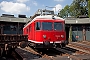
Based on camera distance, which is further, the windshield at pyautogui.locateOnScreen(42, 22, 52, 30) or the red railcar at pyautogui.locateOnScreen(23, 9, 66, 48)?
the windshield at pyautogui.locateOnScreen(42, 22, 52, 30)

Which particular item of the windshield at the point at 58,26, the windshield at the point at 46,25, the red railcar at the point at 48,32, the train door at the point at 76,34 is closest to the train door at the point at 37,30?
the red railcar at the point at 48,32

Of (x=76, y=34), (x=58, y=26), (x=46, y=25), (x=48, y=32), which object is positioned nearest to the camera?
(x=48, y=32)

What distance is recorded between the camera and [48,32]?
12.3 m

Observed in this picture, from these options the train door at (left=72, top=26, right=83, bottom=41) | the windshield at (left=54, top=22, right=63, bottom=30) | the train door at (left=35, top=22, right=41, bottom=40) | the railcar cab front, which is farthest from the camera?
the train door at (left=72, top=26, right=83, bottom=41)

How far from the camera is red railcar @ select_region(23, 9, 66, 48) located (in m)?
12.1

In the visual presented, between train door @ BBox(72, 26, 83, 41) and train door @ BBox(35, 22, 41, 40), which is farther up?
train door @ BBox(35, 22, 41, 40)

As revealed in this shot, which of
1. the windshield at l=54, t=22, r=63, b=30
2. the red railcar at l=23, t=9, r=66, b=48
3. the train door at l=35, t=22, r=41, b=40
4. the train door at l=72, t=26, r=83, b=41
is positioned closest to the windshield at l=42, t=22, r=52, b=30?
the red railcar at l=23, t=9, r=66, b=48

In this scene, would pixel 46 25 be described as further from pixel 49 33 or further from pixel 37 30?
pixel 37 30

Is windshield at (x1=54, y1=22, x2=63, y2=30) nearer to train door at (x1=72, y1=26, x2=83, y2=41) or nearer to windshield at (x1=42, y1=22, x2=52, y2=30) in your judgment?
windshield at (x1=42, y1=22, x2=52, y2=30)

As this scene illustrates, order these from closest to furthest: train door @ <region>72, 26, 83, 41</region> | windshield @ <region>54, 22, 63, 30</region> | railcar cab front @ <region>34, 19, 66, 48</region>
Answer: railcar cab front @ <region>34, 19, 66, 48</region> < windshield @ <region>54, 22, 63, 30</region> < train door @ <region>72, 26, 83, 41</region>

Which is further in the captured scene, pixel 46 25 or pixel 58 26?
pixel 58 26

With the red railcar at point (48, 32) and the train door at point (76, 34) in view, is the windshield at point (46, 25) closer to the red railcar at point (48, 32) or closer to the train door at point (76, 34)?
the red railcar at point (48, 32)

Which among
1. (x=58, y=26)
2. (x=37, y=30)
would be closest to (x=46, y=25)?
(x=37, y=30)

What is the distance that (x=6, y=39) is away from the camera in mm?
8812
